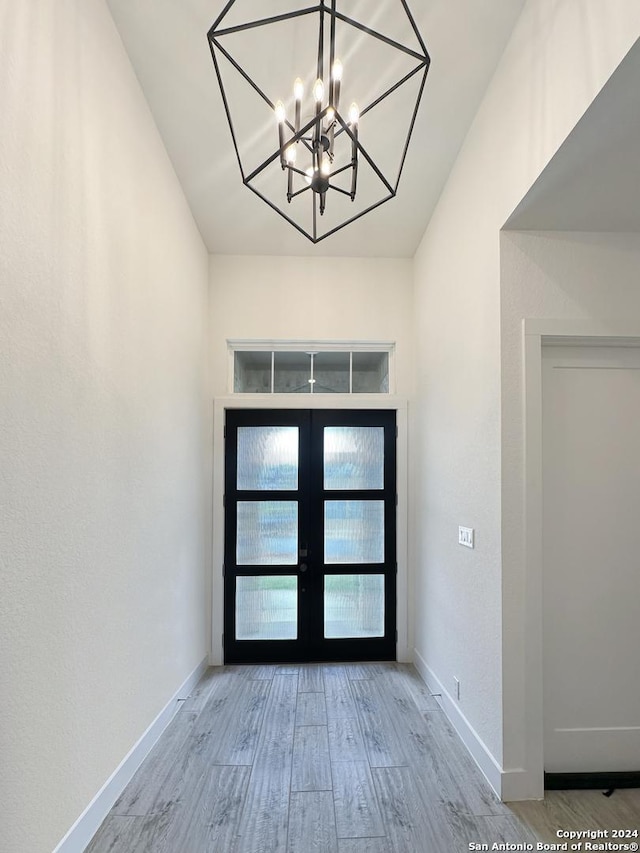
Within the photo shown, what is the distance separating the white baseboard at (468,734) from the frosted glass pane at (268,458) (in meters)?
1.69

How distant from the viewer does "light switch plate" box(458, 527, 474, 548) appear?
2682 mm

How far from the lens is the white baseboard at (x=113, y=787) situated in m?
1.80

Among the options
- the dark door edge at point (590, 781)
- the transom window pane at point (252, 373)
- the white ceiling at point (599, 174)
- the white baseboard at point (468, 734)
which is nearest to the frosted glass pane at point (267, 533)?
the transom window pane at point (252, 373)

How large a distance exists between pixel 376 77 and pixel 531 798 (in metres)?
3.34

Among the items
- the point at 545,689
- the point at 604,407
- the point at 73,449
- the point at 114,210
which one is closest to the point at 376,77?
the point at 114,210

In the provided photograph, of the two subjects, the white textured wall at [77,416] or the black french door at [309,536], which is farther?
the black french door at [309,536]

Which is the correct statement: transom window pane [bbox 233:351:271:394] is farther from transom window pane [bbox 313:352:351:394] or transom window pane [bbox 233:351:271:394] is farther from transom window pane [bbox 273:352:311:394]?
transom window pane [bbox 313:352:351:394]

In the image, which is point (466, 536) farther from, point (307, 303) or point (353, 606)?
point (307, 303)

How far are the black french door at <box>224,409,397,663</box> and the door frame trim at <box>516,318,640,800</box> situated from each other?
1781mm

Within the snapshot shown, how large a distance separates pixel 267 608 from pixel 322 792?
1.74 metres

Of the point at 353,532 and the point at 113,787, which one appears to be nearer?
Result: the point at 113,787

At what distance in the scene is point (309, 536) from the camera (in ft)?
13.1

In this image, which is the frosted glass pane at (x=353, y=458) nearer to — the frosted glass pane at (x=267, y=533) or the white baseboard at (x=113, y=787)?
the frosted glass pane at (x=267, y=533)

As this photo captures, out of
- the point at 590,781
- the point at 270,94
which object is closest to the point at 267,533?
the point at 590,781
